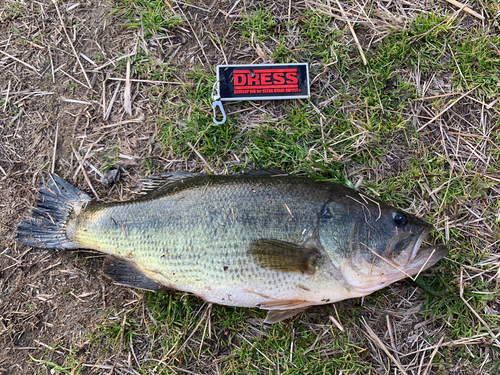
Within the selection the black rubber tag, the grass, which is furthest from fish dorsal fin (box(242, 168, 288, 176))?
the grass

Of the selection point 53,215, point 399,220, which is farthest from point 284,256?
point 53,215

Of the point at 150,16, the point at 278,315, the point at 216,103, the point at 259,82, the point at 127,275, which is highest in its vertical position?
the point at 150,16

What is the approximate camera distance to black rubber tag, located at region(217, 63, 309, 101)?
3420 mm

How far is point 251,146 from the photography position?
3.43 metres

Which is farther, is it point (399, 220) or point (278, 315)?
point (278, 315)

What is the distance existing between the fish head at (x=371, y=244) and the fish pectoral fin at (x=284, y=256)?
159 mm

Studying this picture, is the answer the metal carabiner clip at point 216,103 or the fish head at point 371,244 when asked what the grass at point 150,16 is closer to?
the metal carabiner clip at point 216,103

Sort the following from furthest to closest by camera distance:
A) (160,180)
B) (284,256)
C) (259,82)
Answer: (259,82) < (160,180) < (284,256)

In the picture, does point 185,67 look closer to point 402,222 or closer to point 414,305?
point 402,222

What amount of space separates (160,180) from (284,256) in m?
1.48

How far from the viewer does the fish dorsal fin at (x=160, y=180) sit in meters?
3.14

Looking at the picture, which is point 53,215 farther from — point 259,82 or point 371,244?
point 371,244

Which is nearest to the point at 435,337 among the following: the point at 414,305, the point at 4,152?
the point at 414,305

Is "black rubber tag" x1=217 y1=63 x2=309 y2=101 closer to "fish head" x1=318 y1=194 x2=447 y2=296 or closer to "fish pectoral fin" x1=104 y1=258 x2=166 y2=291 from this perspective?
"fish head" x1=318 y1=194 x2=447 y2=296
